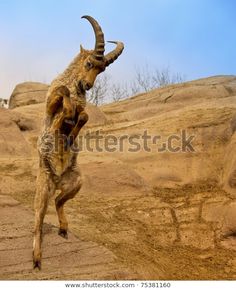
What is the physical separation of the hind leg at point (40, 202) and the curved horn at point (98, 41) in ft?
5.14

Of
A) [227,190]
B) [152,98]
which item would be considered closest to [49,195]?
[227,190]

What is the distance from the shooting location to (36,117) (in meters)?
14.9

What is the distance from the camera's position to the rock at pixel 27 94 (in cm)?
1862

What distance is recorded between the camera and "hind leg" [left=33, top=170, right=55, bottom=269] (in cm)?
640

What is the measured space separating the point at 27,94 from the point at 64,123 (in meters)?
12.7

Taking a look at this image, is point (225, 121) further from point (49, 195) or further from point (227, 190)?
point (49, 195)

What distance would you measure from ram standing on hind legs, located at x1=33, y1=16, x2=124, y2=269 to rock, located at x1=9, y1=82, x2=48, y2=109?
38.5ft

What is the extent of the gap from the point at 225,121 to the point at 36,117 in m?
5.40

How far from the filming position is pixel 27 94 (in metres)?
19.0

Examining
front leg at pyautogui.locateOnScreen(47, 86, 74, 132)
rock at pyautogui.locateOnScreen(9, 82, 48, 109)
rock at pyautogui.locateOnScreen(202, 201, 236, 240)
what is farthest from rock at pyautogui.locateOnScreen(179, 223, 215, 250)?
rock at pyautogui.locateOnScreen(9, 82, 48, 109)

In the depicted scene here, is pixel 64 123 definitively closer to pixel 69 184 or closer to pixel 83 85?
pixel 83 85

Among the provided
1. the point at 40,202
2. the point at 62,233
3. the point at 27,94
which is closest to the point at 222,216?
the point at 62,233

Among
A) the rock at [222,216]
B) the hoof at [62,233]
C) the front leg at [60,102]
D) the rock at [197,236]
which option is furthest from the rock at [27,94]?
the front leg at [60,102]

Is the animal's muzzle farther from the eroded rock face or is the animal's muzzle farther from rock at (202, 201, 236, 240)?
rock at (202, 201, 236, 240)
